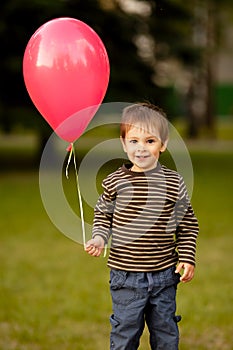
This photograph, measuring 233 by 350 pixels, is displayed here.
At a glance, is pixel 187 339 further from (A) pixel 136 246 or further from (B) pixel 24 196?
(B) pixel 24 196

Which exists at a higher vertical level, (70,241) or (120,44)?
(120,44)

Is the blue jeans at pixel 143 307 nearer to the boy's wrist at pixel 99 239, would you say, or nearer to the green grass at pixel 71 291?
the boy's wrist at pixel 99 239

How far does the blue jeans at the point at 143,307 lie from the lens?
109 inches

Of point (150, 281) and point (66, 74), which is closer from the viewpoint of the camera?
point (150, 281)

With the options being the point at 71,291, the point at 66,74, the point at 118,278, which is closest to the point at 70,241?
the point at 71,291

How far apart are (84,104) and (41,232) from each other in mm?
4643

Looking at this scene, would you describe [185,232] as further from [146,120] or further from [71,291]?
[71,291]

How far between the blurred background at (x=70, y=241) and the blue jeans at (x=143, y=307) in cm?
123

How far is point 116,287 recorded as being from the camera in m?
2.82

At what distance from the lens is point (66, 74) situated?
3.03 m

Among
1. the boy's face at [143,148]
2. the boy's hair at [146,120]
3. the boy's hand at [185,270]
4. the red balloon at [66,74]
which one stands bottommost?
the boy's hand at [185,270]

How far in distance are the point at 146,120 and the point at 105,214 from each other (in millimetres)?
411

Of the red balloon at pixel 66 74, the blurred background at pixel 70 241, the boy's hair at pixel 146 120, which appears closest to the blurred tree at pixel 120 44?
the blurred background at pixel 70 241

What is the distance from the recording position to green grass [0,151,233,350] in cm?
420
